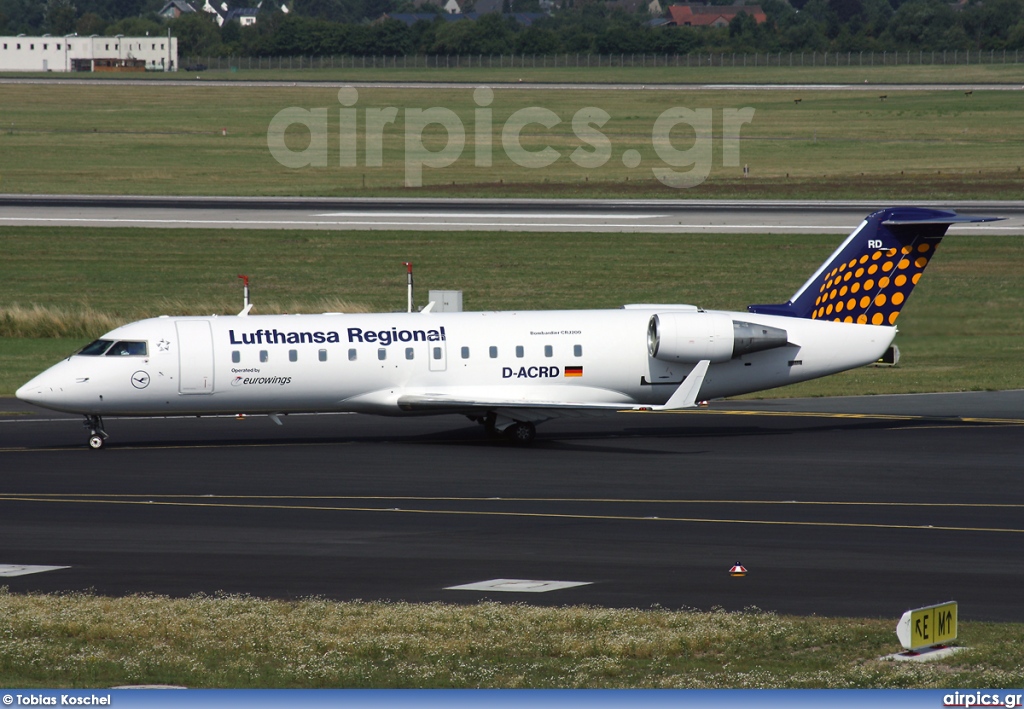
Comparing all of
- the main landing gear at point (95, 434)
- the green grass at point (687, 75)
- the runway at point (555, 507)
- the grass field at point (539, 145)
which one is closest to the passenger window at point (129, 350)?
the main landing gear at point (95, 434)

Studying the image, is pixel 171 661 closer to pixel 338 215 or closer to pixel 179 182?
pixel 338 215

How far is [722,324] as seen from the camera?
35.3 m

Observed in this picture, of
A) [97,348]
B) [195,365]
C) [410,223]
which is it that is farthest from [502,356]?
[410,223]

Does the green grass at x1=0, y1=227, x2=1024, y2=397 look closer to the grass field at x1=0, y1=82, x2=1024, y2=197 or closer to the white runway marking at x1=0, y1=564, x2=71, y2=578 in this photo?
the grass field at x1=0, y1=82, x2=1024, y2=197

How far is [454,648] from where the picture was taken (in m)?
16.8

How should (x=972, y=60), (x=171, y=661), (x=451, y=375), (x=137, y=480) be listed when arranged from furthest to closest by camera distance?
(x=972, y=60) < (x=451, y=375) < (x=137, y=480) < (x=171, y=661)

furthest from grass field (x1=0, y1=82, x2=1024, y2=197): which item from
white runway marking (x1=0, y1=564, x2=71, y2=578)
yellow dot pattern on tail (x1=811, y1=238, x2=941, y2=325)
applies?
white runway marking (x1=0, y1=564, x2=71, y2=578)

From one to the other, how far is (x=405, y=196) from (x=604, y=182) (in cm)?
1533

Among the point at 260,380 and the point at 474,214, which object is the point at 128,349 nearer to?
→ the point at 260,380

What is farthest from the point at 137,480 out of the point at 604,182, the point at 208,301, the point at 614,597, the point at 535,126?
the point at 535,126

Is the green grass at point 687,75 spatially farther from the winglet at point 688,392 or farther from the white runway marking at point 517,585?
the white runway marking at point 517,585

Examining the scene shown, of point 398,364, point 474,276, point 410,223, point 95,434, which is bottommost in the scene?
point 474,276

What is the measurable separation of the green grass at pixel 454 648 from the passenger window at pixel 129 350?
50.3 ft

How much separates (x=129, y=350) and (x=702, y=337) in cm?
1379
